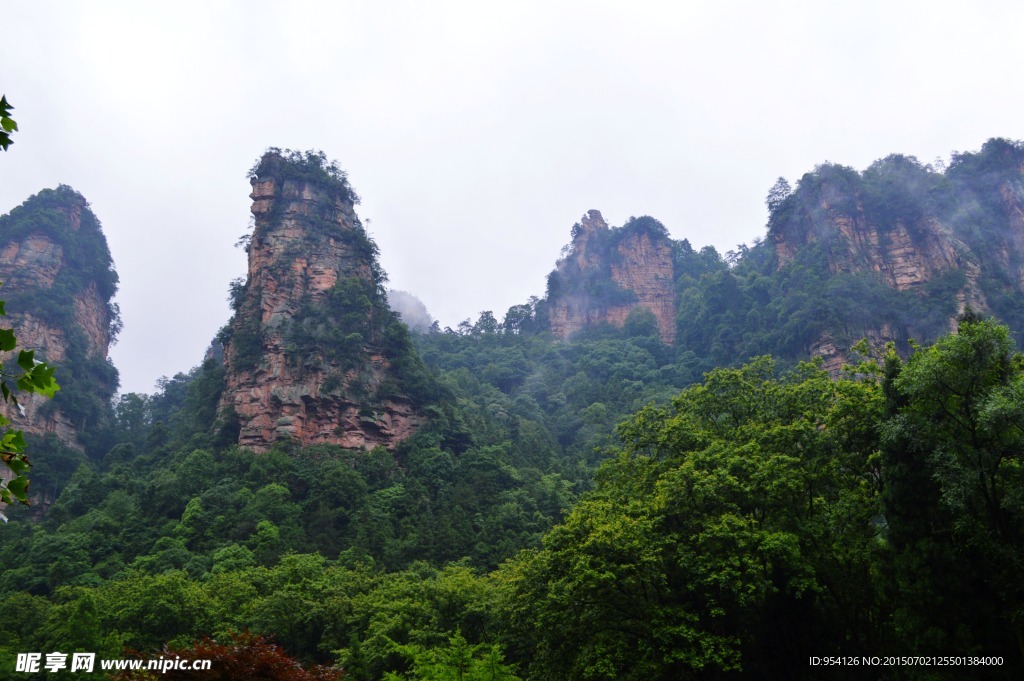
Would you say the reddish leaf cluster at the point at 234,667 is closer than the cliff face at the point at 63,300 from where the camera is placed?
Yes

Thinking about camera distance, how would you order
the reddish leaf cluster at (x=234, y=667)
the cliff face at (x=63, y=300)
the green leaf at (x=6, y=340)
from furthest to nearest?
1. the cliff face at (x=63, y=300)
2. the reddish leaf cluster at (x=234, y=667)
3. the green leaf at (x=6, y=340)

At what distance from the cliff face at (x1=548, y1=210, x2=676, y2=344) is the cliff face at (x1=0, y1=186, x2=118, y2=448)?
47151 millimetres

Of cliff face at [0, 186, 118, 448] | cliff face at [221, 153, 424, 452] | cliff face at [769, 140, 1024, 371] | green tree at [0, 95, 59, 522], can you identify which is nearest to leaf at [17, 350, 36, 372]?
green tree at [0, 95, 59, 522]

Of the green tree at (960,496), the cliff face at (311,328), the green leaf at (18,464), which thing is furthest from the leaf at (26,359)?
the cliff face at (311,328)

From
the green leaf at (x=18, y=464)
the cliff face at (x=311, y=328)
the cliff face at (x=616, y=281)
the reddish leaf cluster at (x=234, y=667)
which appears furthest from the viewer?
the cliff face at (x=616, y=281)

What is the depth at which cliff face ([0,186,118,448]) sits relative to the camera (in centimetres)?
5569

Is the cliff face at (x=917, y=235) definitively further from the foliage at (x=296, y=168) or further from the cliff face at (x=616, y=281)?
the foliage at (x=296, y=168)

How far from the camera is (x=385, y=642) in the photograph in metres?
17.6

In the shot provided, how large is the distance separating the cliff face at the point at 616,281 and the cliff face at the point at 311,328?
3209cm

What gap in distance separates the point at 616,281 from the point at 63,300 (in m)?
56.4

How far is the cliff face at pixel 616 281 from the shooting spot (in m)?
80.6

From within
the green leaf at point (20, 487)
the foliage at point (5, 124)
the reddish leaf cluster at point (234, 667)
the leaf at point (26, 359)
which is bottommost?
the reddish leaf cluster at point (234, 667)

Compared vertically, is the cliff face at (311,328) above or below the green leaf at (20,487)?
above

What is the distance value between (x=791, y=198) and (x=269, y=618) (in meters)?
57.8
